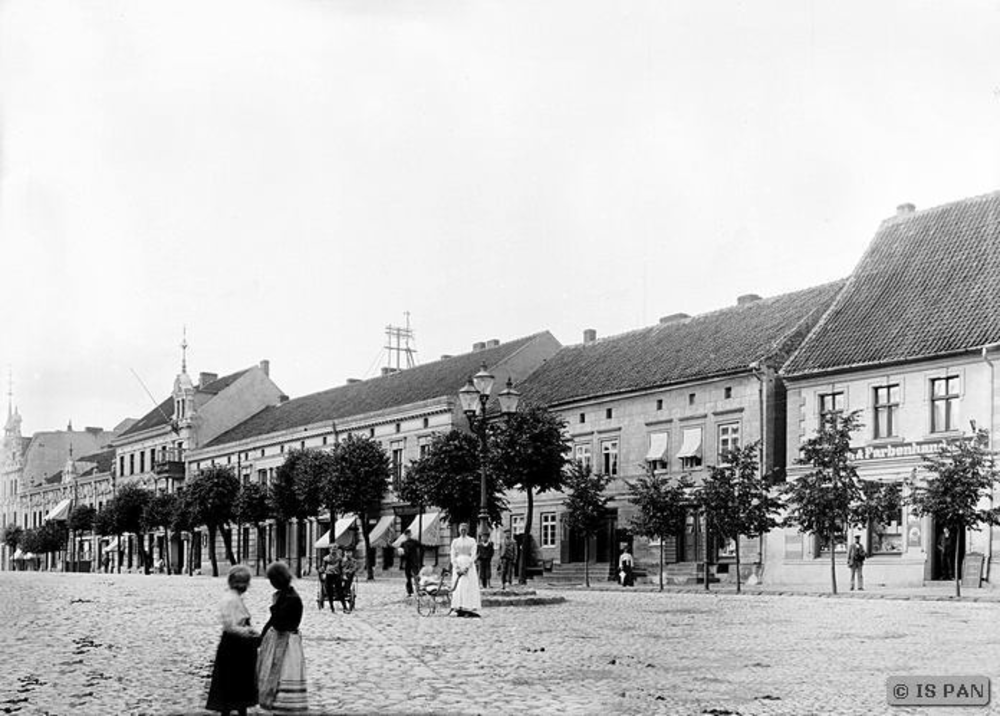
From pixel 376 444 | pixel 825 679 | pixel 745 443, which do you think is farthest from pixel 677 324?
pixel 825 679

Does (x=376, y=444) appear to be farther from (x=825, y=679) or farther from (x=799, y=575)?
(x=825, y=679)

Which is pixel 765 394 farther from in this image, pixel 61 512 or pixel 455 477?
pixel 61 512

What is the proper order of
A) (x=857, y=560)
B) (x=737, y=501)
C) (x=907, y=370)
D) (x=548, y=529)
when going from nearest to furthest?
(x=857, y=560) → (x=737, y=501) → (x=907, y=370) → (x=548, y=529)

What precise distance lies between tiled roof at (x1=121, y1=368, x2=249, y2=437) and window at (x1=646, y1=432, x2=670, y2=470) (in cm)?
3934

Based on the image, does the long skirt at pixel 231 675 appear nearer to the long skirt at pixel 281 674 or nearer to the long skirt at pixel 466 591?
the long skirt at pixel 281 674


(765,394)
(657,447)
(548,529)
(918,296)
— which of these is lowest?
(548,529)

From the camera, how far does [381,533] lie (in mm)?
57969

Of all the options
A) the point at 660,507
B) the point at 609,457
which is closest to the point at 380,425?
the point at 609,457

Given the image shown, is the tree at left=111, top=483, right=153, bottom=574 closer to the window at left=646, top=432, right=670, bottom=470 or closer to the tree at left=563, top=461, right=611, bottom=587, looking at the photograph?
the tree at left=563, top=461, right=611, bottom=587

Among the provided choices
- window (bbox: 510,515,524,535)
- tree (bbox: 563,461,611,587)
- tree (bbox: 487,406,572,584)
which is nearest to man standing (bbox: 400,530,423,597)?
tree (bbox: 487,406,572,584)

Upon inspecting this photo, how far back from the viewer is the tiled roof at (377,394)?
59.9m

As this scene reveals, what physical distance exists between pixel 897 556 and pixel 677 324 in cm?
1685

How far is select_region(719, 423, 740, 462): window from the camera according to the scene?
43.0 m

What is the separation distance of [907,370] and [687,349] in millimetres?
11552
